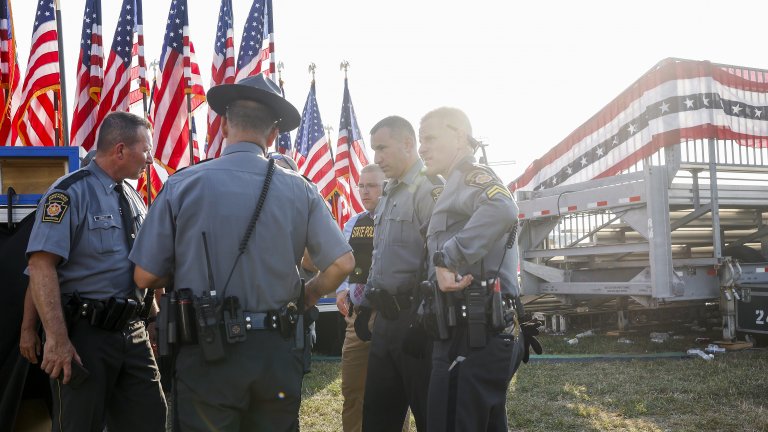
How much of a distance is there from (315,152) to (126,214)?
9.92 metres

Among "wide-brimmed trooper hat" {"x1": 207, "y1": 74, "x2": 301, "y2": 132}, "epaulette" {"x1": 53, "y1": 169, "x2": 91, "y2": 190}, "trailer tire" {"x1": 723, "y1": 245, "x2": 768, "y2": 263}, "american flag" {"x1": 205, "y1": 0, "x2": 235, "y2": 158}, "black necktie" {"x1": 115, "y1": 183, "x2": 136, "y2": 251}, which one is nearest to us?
"wide-brimmed trooper hat" {"x1": 207, "y1": 74, "x2": 301, "y2": 132}

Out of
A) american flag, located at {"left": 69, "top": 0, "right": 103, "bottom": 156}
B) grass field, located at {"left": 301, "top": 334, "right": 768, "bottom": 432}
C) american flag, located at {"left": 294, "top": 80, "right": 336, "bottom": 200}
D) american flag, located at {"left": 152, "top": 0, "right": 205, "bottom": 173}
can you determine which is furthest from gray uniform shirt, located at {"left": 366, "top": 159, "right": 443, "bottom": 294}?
american flag, located at {"left": 294, "top": 80, "right": 336, "bottom": 200}

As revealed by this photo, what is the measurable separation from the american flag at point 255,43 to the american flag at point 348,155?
3.07 metres

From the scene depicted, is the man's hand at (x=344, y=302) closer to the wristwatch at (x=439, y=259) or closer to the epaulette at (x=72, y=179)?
the wristwatch at (x=439, y=259)

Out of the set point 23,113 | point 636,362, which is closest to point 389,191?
point 636,362

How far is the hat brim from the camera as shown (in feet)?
9.23

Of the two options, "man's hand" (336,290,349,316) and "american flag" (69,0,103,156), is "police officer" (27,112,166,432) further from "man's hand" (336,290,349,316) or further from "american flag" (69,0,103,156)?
"american flag" (69,0,103,156)

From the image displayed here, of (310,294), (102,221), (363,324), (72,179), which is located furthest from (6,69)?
(310,294)

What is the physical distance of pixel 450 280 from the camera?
3.13 m

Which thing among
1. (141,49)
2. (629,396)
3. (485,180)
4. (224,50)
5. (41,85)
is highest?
(224,50)

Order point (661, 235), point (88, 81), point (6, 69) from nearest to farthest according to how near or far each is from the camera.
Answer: point (661, 235) → point (6, 69) → point (88, 81)

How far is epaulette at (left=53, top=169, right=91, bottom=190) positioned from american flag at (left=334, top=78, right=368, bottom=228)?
983 centimetres

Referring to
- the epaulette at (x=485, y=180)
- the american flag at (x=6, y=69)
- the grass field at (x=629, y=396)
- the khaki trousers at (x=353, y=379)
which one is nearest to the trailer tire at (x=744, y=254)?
the grass field at (x=629, y=396)

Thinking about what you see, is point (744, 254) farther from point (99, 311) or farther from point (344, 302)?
point (99, 311)
